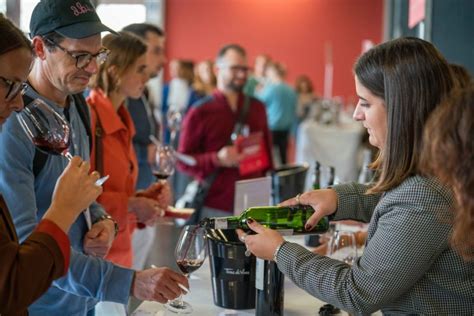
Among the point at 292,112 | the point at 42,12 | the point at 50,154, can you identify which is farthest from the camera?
the point at 292,112

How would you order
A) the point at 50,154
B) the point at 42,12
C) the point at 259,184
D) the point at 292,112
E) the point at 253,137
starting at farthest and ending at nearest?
1. the point at 292,112
2. the point at 253,137
3. the point at 259,184
4. the point at 42,12
5. the point at 50,154

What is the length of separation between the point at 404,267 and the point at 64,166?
106 cm

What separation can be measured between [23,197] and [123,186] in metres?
0.99

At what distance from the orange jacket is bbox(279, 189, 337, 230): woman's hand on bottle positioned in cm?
95

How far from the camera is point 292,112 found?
417 inches

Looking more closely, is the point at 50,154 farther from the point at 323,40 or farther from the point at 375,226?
the point at 323,40

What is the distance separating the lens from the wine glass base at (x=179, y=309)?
2035 mm

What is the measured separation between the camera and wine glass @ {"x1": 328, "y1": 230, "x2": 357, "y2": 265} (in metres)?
2.22

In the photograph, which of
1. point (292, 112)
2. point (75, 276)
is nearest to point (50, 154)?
point (75, 276)

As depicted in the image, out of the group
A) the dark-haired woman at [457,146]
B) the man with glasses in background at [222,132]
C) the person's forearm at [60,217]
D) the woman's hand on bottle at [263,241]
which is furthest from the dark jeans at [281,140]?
the dark-haired woman at [457,146]

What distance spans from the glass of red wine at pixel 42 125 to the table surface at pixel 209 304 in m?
0.42

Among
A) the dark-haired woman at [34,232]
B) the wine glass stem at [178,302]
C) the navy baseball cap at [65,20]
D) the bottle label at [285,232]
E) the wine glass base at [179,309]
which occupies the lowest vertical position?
the wine glass base at [179,309]

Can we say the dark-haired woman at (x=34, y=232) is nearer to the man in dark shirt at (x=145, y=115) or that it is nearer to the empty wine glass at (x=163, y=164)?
the empty wine glass at (x=163, y=164)

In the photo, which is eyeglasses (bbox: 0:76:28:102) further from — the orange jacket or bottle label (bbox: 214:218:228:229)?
the orange jacket
